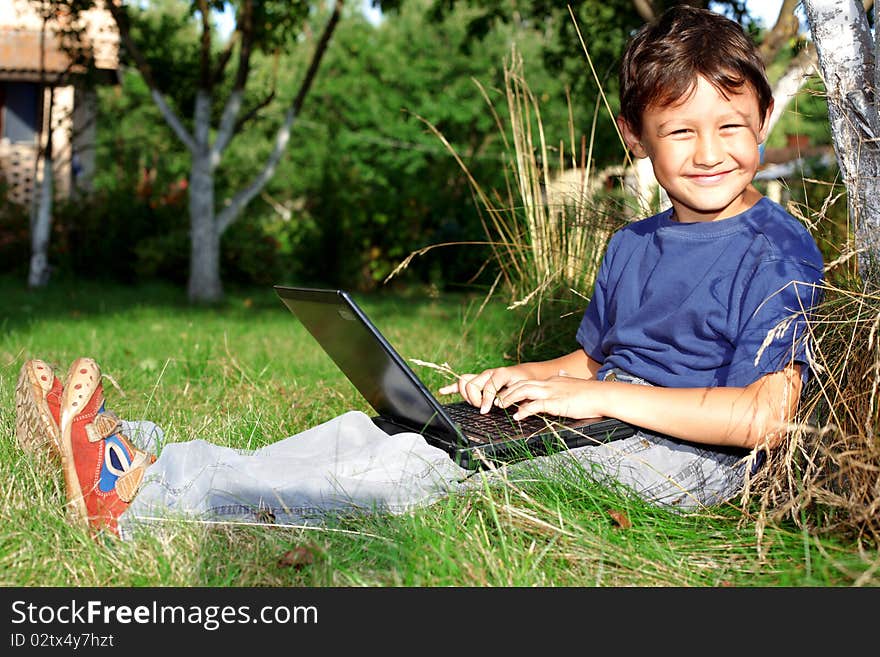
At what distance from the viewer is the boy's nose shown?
2037 millimetres

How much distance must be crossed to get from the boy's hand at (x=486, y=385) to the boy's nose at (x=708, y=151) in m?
0.68

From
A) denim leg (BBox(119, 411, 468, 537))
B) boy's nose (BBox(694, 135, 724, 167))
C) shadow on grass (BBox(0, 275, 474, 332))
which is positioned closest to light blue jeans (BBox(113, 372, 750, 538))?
denim leg (BBox(119, 411, 468, 537))

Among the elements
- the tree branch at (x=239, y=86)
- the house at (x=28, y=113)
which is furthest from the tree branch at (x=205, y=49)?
the house at (x=28, y=113)

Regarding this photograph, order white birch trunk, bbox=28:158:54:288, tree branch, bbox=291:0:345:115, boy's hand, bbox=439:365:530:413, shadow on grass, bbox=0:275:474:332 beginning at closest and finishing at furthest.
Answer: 1. boy's hand, bbox=439:365:530:413
2. shadow on grass, bbox=0:275:474:332
3. tree branch, bbox=291:0:345:115
4. white birch trunk, bbox=28:158:54:288

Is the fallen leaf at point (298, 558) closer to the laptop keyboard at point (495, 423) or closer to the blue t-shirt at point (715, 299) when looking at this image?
the laptop keyboard at point (495, 423)

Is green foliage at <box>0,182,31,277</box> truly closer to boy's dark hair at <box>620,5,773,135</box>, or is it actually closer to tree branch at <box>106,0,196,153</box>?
tree branch at <box>106,0,196,153</box>

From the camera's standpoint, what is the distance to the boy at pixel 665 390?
76.9 inches

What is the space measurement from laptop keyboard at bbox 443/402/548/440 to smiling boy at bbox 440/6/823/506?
67 mm

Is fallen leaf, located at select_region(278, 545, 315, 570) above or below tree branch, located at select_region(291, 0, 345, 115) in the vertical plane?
below

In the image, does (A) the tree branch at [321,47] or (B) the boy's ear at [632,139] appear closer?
(B) the boy's ear at [632,139]

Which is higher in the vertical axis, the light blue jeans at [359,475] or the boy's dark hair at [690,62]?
the boy's dark hair at [690,62]

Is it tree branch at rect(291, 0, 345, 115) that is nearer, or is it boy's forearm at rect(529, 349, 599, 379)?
boy's forearm at rect(529, 349, 599, 379)

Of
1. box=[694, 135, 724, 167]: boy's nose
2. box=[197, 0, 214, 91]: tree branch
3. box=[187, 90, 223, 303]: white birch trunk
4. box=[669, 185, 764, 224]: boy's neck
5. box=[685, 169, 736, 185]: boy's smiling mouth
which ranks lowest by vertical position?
box=[187, 90, 223, 303]: white birch trunk
